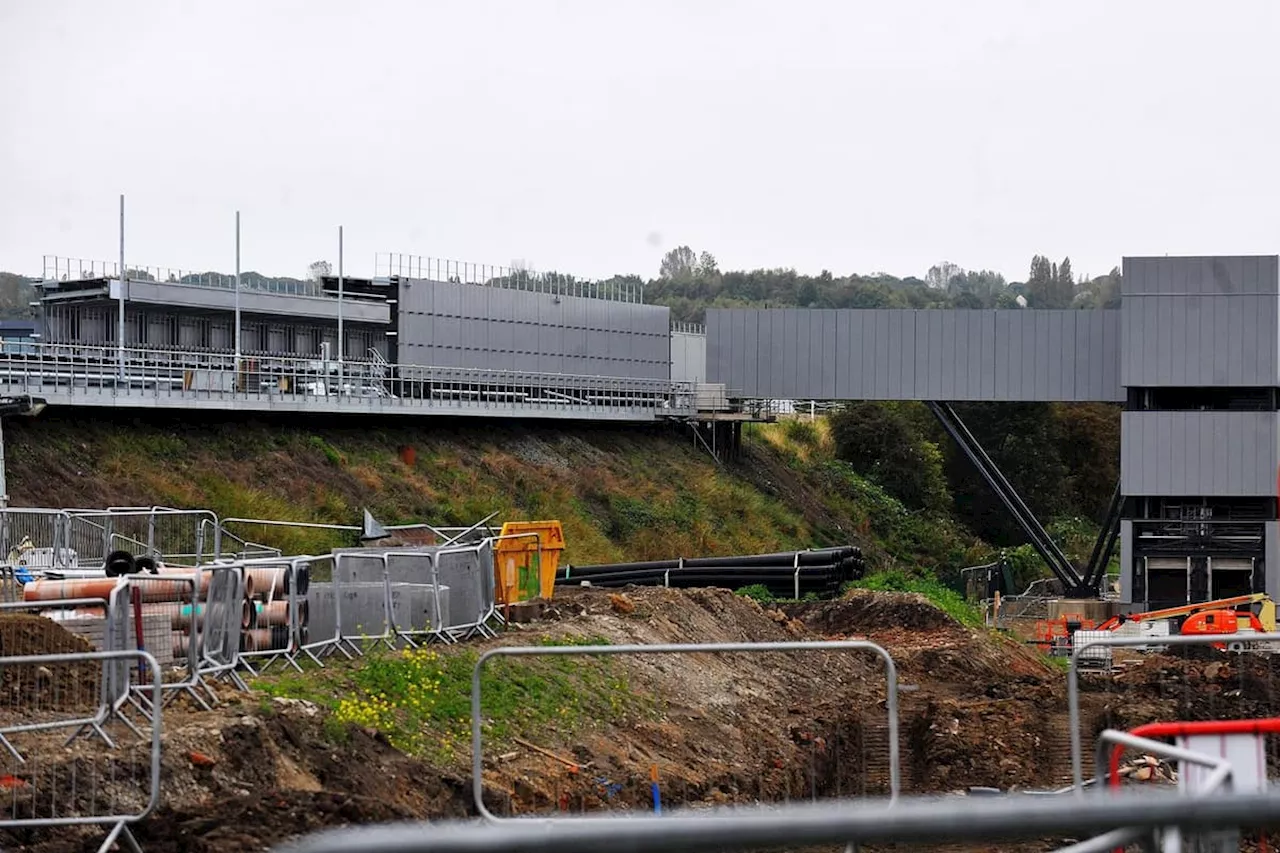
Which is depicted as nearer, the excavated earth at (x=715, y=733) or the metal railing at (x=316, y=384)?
the excavated earth at (x=715, y=733)

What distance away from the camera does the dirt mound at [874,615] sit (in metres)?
35.0

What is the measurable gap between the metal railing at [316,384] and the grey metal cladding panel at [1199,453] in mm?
20425

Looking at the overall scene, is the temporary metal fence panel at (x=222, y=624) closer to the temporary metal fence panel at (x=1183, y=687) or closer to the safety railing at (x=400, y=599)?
the safety railing at (x=400, y=599)

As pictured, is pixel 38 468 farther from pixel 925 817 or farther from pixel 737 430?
pixel 925 817

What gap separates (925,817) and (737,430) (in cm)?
6376

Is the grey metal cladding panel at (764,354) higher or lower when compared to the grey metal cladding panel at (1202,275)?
lower

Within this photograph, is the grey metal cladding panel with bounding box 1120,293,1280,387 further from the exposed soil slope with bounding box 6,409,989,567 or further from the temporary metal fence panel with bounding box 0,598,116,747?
the temporary metal fence panel with bounding box 0,598,116,747

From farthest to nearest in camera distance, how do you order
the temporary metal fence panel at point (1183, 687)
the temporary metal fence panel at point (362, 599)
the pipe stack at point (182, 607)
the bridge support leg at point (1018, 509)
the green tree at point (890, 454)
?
the green tree at point (890, 454)
the bridge support leg at point (1018, 509)
the temporary metal fence panel at point (1183, 687)
the temporary metal fence panel at point (362, 599)
the pipe stack at point (182, 607)

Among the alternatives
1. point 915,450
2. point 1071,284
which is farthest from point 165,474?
point 1071,284

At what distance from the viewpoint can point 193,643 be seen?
1636 centimetres

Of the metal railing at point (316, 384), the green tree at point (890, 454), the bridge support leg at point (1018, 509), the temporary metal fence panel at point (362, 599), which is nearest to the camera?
the temporary metal fence panel at point (362, 599)

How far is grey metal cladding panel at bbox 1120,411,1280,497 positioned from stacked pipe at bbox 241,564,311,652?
34.4 metres

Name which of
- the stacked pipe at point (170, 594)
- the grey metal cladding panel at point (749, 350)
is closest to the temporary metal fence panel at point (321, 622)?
the stacked pipe at point (170, 594)

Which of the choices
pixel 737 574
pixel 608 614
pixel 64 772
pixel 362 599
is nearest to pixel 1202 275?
pixel 737 574
